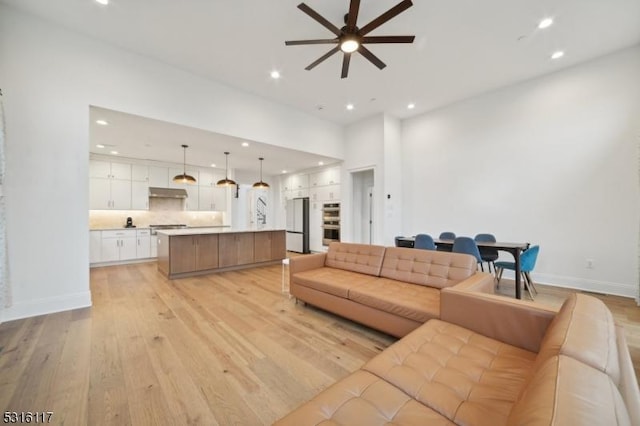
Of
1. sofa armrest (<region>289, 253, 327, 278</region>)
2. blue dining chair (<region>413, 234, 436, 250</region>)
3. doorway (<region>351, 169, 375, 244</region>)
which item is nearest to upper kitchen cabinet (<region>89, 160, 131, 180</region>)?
sofa armrest (<region>289, 253, 327, 278</region>)

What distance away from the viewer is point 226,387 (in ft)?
6.00

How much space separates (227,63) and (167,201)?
527 centimetres

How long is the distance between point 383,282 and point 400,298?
52 centimetres

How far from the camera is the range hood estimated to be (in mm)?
7008

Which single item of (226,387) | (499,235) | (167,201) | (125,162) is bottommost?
Answer: (226,387)

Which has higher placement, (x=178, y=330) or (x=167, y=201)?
(x=167, y=201)

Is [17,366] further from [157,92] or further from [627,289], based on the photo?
[627,289]

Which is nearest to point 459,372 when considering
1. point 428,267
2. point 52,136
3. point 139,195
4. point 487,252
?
point 428,267

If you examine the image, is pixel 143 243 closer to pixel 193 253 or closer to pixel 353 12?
pixel 193 253

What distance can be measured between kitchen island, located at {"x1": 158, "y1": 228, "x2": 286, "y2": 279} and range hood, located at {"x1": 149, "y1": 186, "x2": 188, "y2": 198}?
212cm

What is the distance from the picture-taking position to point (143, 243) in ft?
21.9

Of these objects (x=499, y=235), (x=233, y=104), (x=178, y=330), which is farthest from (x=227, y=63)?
(x=499, y=235)

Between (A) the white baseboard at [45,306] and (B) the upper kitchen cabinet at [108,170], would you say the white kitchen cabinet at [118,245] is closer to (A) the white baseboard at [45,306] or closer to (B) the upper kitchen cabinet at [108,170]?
(B) the upper kitchen cabinet at [108,170]

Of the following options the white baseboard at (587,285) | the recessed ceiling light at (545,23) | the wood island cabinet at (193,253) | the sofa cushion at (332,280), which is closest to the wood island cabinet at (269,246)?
the wood island cabinet at (193,253)
